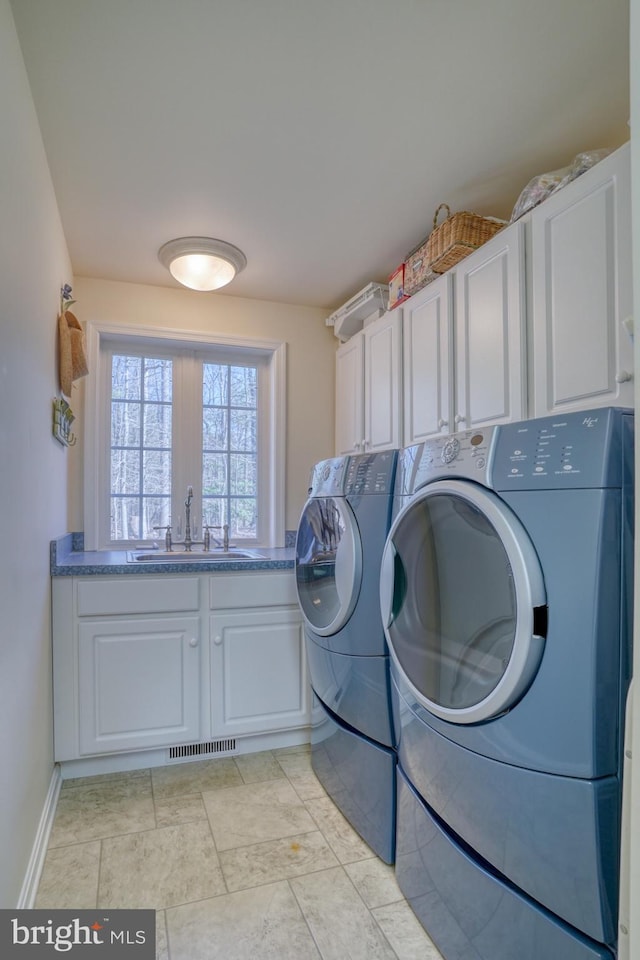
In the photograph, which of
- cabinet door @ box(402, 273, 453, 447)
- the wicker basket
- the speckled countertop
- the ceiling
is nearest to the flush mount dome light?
the ceiling

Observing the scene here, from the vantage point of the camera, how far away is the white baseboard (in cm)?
146

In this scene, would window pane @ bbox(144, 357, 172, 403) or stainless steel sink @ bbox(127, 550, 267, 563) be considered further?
window pane @ bbox(144, 357, 172, 403)

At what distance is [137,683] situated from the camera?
227 cm

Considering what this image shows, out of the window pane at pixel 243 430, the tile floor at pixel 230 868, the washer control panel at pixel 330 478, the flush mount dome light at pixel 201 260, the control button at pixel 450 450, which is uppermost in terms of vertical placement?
the flush mount dome light at pixel 201 260

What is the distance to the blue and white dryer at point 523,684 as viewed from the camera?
37.6 inches

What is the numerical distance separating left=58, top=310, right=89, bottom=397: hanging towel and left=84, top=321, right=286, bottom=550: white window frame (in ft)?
1.53

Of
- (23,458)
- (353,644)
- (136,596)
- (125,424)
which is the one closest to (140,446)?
(125,424)

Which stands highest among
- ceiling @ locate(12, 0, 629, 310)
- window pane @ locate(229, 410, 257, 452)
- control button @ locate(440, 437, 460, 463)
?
ceiling @ locate(12, 0, 629, 310)

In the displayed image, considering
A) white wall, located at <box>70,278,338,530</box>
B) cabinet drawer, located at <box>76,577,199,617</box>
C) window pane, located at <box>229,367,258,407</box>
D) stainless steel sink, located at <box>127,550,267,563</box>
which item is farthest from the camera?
window pane, located at <box>229,367,258,407</box>

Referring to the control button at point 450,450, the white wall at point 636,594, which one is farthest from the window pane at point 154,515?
the white wall at point 636,594

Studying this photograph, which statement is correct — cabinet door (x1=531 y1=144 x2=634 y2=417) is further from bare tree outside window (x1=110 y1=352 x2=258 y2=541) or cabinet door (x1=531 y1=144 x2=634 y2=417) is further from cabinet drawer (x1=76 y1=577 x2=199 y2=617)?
bare tree outside window (x1=110 y1=352 x2=258 y2=541)

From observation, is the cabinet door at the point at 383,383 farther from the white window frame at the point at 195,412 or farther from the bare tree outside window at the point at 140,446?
the bare tree outside window at the point at 140,446

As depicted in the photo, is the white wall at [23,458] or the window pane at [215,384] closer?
the white wall at [23,458]

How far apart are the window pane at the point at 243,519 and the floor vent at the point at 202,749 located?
1.08 m
